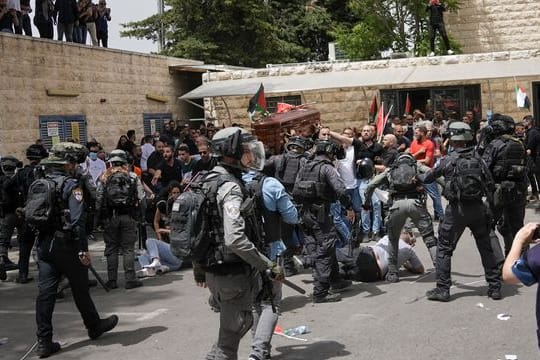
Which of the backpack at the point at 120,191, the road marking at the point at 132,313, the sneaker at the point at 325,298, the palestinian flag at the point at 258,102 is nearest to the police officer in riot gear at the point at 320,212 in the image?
the sneaker at the point at 325,298

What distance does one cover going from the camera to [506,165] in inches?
310

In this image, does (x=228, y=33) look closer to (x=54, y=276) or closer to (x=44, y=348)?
(x=54, y=276)

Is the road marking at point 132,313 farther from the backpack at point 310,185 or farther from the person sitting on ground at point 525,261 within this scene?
the person sitting on ground at point 525,261

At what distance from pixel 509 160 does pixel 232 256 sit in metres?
4.34

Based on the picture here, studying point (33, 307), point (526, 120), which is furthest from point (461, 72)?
point (33, 307)

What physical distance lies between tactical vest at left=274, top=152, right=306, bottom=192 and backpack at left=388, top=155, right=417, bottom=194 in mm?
1046

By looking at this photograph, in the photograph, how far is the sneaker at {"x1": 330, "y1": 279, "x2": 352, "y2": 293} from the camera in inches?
308

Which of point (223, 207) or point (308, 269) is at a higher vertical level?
point (223, 207)

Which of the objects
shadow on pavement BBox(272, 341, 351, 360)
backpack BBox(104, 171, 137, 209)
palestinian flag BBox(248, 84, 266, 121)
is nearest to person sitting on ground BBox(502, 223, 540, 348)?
shadow on pavement BBox(272, 341, 351, 360)

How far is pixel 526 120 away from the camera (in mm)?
14055

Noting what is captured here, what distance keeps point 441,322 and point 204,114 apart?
657 inches

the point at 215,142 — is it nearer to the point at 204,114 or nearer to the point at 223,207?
the point at 223,207

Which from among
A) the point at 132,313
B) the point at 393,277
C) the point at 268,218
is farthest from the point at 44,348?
the point at 393,277

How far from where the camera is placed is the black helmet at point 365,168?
416 inches
